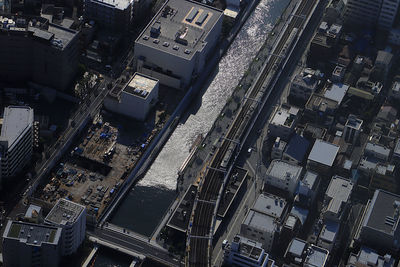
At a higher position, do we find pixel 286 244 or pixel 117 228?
pixel 286 244

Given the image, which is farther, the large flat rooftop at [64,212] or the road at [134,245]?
the road at [134,245]

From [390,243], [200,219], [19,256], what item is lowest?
[19,256]

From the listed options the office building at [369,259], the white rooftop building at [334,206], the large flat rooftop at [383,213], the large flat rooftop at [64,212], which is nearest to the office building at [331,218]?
the white rooftop building at [334,206]

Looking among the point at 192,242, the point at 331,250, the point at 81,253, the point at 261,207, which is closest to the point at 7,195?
the point at 81,253

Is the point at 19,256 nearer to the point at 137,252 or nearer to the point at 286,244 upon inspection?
the point at 137,252

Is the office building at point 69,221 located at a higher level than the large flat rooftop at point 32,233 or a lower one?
higher

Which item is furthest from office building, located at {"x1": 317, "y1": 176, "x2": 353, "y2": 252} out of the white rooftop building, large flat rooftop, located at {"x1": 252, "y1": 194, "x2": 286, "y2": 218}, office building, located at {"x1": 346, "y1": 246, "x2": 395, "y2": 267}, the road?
the road

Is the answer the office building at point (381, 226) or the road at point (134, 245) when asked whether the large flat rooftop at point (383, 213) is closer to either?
the office building at point (381, 226)
